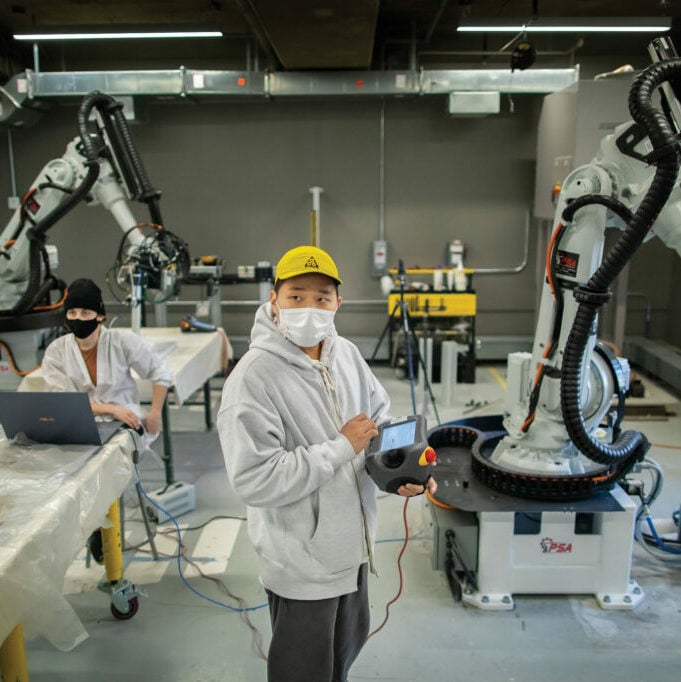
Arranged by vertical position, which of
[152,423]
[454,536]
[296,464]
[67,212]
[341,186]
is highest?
[341,186]

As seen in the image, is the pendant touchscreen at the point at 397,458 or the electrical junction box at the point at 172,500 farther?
the electrical junction box at the point at 172,500

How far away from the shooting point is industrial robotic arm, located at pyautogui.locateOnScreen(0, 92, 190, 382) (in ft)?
15.0

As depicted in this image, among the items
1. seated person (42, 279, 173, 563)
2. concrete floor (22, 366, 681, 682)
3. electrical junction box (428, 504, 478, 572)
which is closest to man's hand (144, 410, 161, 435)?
seated person (42, 279, 173, 563)

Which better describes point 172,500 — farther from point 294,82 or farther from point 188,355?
point 294,82

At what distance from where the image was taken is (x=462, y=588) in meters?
2.97

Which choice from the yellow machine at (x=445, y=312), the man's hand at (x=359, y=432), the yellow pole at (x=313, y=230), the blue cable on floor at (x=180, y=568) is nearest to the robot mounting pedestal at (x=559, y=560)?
the blue cable on floor at (x=180, y=568)

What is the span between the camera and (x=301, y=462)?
1605mm

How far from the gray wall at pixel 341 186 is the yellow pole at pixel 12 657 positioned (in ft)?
19.3

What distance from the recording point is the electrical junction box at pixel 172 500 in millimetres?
3768

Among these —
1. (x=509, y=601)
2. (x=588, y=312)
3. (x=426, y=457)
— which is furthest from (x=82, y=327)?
(x=509, y=601)

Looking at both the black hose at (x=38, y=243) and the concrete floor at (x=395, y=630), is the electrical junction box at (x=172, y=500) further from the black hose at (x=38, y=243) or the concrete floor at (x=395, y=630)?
the black hose at (x=38, y=243)

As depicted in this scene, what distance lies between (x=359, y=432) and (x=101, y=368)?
1.88 meters

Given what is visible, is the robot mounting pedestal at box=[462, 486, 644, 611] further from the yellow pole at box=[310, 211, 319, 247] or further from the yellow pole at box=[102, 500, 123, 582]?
the yellow pole at box=[310, 211, 319, 247]

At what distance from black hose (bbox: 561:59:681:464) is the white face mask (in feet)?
4.08
